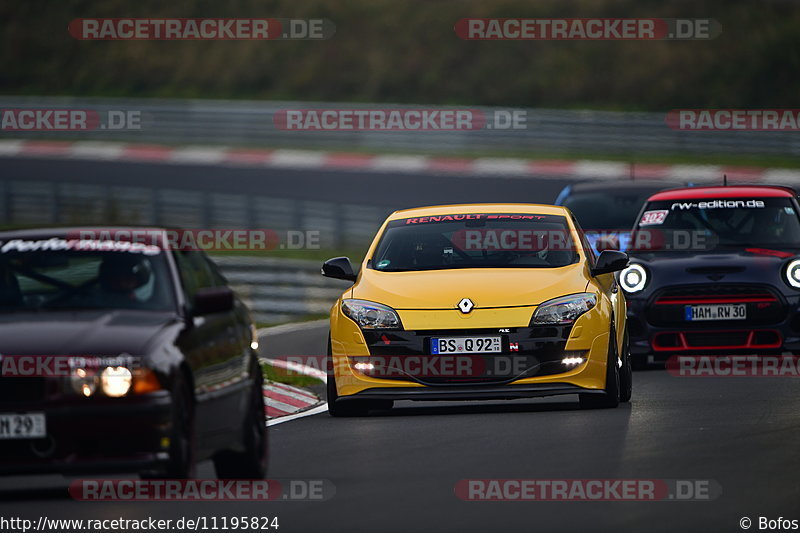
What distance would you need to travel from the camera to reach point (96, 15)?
189ft

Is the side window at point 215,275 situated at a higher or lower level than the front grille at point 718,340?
higher

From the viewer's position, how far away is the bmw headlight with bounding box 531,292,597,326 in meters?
12.6

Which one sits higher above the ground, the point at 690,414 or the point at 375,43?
the point at 375,43

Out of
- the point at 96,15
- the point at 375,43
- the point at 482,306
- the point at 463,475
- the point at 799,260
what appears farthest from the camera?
the point at 96,15

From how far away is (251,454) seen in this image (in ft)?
31.6

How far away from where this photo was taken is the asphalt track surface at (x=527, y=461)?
8.25 meters

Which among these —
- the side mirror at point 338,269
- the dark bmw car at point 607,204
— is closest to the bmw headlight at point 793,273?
the side mirror at point 338,269

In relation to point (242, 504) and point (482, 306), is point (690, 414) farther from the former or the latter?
point (242, 504)

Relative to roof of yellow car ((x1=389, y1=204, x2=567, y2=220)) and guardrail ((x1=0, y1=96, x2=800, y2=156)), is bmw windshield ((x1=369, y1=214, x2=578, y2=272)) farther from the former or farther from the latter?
guardrail ((x1=0, y1=96, x2=800, y2=156))

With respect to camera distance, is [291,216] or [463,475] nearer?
[463,475]

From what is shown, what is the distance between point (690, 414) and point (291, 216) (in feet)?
64.0

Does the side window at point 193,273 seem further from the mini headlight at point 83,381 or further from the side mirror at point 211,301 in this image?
the mini headlight at point 83,381

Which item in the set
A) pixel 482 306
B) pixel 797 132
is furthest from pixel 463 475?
pixel 797 132

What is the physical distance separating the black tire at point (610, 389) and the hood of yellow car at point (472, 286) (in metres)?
0.45
